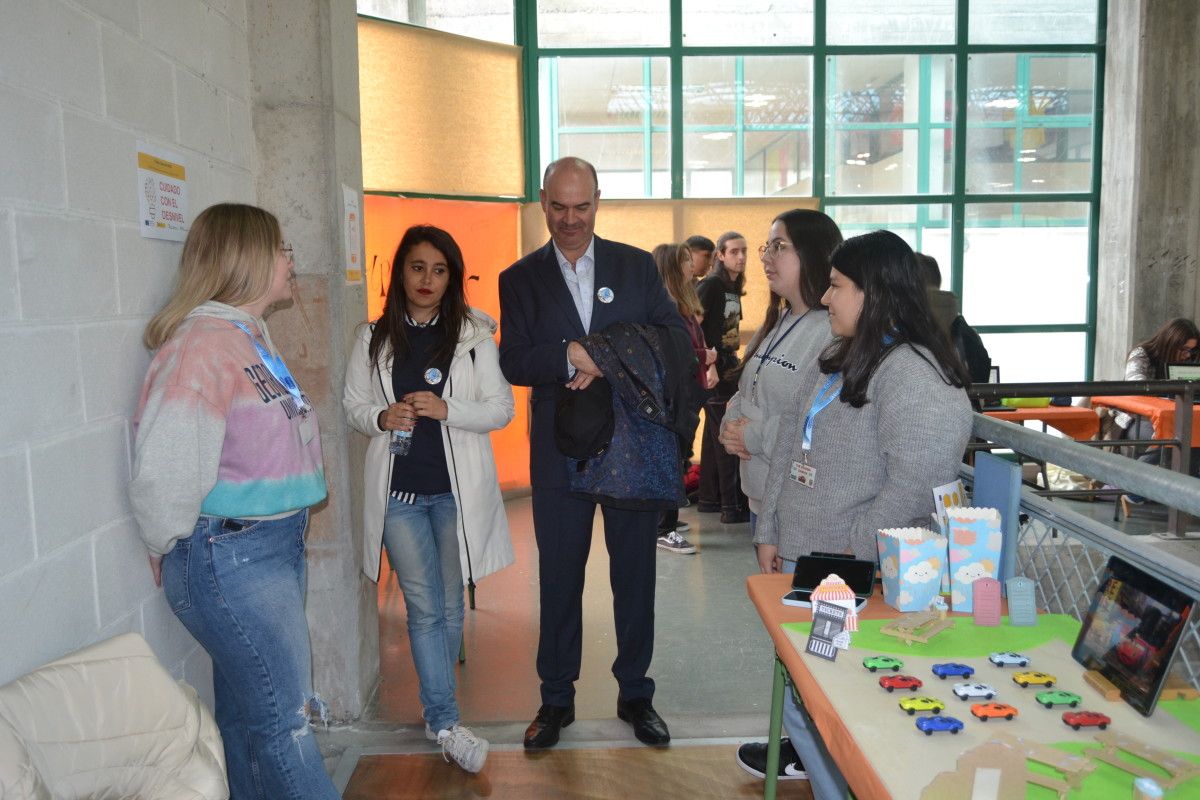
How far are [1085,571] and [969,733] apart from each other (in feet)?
11.4

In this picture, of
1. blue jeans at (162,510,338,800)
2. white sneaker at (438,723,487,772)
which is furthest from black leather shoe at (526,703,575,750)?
blue jeans at (162,510,338,800)

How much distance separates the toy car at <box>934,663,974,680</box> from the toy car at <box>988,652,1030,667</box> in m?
0.07

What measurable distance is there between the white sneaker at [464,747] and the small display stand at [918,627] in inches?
62.4

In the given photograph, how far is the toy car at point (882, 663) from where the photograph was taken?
1.59 meters

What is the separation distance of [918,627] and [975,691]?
10.8 inches

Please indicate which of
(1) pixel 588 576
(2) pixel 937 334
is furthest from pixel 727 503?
(2) pixel 937 334

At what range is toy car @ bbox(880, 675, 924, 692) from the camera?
151 cm

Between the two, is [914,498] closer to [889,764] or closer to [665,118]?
[889,764]

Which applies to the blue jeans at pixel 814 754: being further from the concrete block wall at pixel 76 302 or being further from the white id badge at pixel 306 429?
the concrete block wall at pixel 76 302

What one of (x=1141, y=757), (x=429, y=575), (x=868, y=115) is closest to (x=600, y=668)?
(x=429, y=575)

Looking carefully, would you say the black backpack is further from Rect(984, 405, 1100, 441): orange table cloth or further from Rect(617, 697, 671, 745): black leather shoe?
Rect(617, 697, 671, 745): black leather shoe

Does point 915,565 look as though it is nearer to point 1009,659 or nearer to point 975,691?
point 1009,659

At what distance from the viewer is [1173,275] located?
767 centimetres

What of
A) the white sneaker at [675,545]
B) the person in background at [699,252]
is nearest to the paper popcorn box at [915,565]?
the white sneaker at [675,545]
